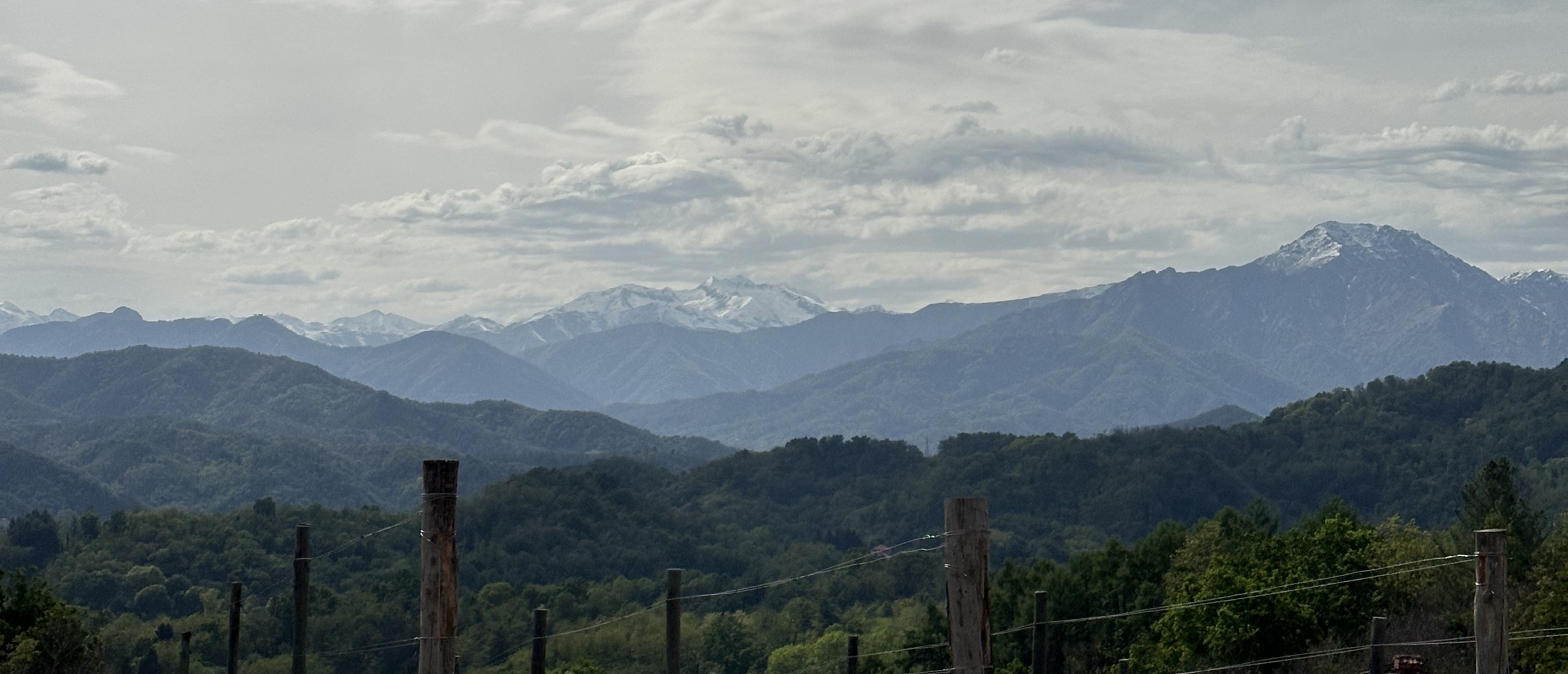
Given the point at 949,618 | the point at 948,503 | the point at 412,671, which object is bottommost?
the point at 412,671

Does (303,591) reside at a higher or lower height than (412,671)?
higher

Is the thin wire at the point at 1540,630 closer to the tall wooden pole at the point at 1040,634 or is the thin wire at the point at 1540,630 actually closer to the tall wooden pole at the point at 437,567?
the tall wooden pole at the point at 1040,634

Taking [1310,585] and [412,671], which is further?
[412,671]

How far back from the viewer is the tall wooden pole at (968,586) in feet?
56.0

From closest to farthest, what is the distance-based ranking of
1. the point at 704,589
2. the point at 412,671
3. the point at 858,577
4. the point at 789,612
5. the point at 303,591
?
the point at 303,591 < the point at 412,671 < the point at 789,612 < the point at 858,577 < the point at 704,589

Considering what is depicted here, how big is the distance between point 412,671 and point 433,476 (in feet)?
392

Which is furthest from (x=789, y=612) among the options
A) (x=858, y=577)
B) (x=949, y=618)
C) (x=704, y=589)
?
(x=949, y=618)

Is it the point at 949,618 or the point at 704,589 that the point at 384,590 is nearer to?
the point at 704,589

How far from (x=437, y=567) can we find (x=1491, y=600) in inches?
569

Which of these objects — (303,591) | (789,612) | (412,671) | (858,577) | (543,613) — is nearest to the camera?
(303,591)

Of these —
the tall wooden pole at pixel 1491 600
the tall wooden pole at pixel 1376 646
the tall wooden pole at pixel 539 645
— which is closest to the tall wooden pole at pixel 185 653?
the tall wooden pole at pixel 539 645

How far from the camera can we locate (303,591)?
32.7 m

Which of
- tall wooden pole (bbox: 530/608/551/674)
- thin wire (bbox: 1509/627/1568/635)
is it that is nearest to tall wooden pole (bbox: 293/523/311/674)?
tall wooden pole (bbox: 530/608/551/674)

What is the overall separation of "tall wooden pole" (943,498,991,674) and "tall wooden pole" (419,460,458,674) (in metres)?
5.20
